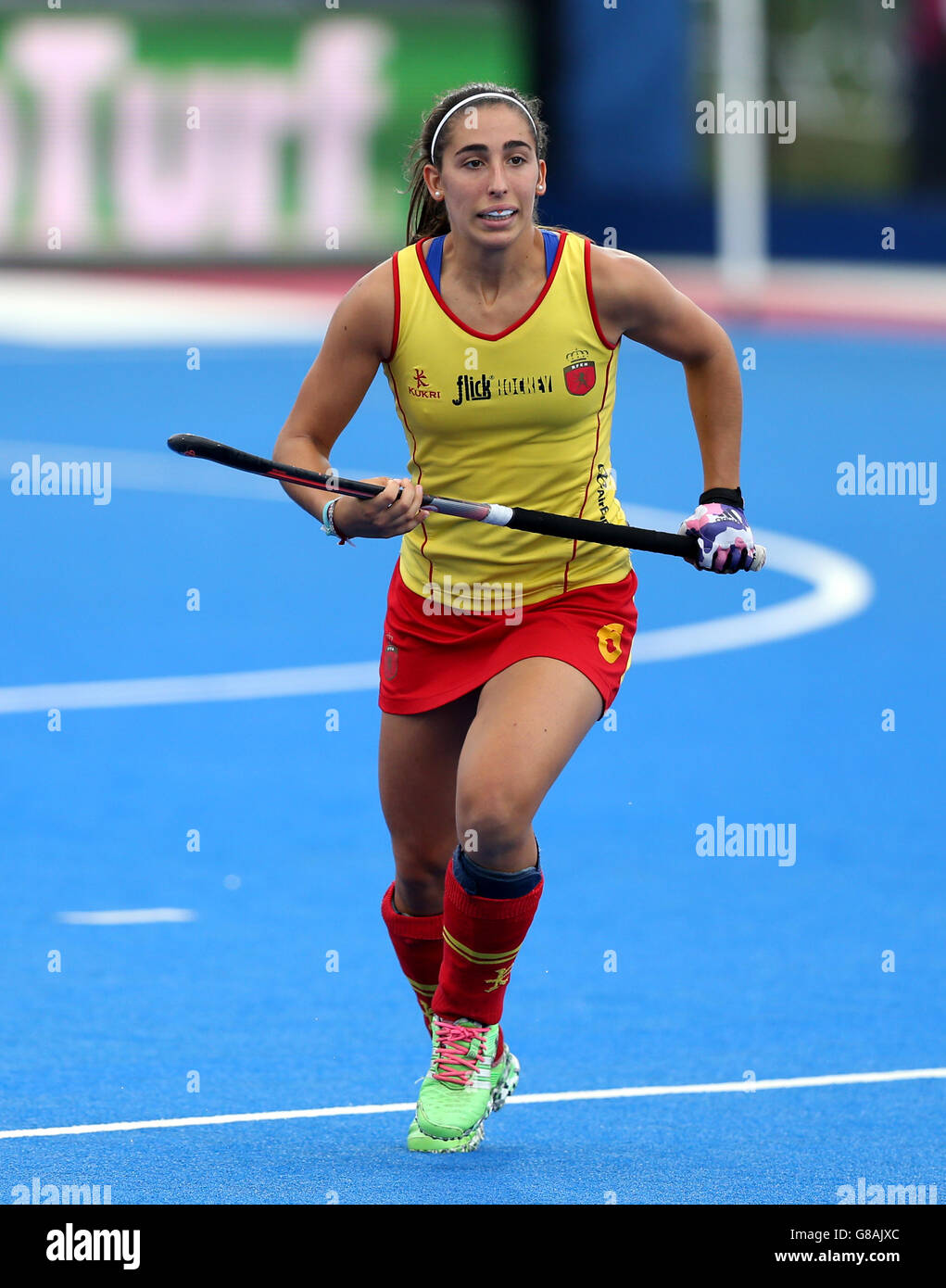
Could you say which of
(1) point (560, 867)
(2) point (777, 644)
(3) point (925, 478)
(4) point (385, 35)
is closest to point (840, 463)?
(3) point (925, 478)

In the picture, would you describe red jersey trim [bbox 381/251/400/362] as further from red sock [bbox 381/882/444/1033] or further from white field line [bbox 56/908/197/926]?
white field line [bbox 56/908/197/926]

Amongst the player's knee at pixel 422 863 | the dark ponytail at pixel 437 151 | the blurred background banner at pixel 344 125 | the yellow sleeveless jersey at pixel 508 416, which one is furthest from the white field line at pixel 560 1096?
the blurred background banner at pixel 344 125

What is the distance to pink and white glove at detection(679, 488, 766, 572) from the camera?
17.7ft

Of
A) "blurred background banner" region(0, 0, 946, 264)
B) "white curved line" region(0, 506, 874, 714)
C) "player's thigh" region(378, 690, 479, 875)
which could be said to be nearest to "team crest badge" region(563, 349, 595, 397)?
"player's thigh" region(378, 690, 479, 875)

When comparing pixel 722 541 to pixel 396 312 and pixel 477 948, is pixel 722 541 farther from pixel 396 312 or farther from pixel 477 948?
pixel 477 948

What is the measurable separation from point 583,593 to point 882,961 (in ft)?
6.64

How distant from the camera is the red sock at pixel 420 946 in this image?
568cm

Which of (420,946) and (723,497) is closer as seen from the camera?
(723,497)

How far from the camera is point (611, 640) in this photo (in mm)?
5488

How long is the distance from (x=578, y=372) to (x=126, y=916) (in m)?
2.83

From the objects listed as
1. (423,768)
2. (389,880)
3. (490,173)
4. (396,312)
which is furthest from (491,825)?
(389,880)

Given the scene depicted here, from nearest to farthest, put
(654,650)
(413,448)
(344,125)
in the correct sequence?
(413,448) → (654,650) → (344,125)

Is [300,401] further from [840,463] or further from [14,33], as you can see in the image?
[14,33]

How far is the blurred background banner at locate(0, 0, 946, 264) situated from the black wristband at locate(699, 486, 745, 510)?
Answer: 1781 cm
